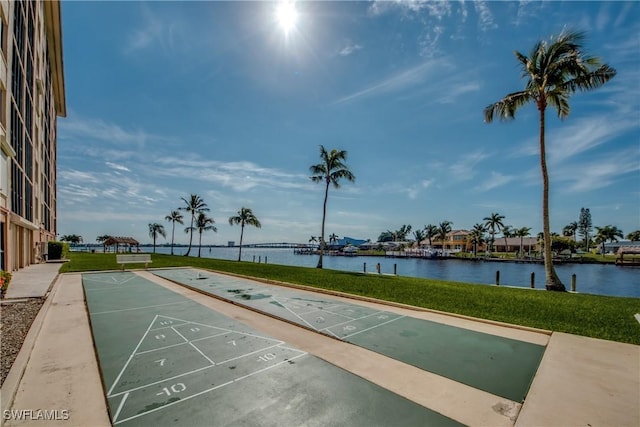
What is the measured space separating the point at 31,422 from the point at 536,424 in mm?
5728

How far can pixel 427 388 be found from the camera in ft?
13.5

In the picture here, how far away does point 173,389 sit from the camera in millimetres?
4008

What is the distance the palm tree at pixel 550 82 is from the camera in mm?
13945

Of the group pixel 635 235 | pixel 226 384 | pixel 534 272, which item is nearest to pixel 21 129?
pixel 226 384

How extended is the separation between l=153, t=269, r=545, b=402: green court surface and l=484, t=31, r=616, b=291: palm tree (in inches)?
454

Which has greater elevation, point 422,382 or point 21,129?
point 21,129

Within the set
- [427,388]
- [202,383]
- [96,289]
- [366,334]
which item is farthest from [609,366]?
[96,289]

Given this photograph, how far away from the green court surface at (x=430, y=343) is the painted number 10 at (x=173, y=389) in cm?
329

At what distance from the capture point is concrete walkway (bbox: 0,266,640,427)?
11.3 ft

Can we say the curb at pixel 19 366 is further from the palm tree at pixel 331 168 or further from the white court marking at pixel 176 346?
the palm tree at pixel 331 168

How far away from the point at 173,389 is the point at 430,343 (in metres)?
4.74

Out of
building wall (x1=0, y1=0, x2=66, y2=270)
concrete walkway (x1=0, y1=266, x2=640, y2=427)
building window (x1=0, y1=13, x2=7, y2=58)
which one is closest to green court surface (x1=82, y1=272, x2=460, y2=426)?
concrete walkway (x1=0, y1=266, x2=640, y2=427)

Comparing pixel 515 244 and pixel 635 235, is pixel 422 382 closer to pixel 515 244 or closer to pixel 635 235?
pixel 515 244

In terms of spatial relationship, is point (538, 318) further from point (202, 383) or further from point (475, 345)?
point (202, 383)
